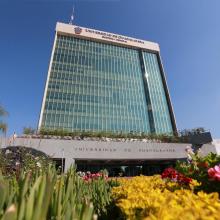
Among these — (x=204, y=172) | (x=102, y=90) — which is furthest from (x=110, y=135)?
(x=204, y=172)

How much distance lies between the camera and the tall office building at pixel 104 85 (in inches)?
1948

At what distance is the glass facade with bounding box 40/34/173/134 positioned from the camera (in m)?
49.2

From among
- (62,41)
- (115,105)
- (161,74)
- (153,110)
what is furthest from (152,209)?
(161,74)

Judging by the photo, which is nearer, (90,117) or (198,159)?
(198,159)

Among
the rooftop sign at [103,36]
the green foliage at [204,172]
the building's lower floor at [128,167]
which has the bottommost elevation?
the green foliage at [204,172]

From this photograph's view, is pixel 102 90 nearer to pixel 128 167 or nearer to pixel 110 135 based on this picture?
pixel 128 167

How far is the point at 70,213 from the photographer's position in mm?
1345

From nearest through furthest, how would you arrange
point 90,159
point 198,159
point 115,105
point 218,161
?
point 218,161
point 198,159
point 90,159
point 115,105

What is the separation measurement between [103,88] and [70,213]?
55.3 metres

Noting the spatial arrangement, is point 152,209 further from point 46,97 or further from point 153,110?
point 153,110

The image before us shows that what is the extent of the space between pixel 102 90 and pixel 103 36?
18.3 metres

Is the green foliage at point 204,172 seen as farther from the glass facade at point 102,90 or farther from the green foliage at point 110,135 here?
the glass facade at point 102,90

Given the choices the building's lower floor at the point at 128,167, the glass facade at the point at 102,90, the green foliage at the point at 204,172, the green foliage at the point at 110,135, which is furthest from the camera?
the glass facade at the point at 102,90

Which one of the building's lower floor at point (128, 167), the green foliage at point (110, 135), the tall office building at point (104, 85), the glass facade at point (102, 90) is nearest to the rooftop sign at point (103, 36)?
the tall office building at point (104, 85)
